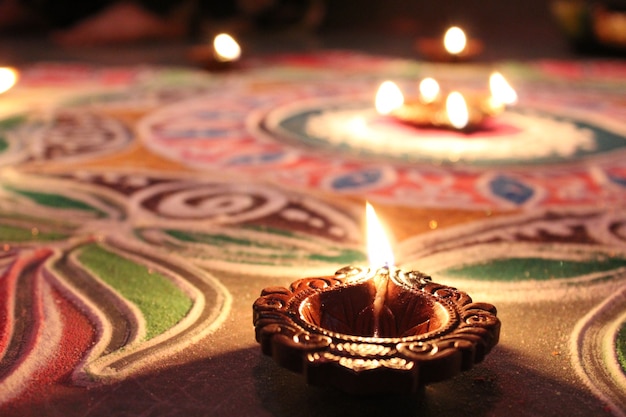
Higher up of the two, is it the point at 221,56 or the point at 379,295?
the point at 221,56

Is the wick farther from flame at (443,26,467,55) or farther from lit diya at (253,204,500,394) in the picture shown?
flame at (443,26,467,55)

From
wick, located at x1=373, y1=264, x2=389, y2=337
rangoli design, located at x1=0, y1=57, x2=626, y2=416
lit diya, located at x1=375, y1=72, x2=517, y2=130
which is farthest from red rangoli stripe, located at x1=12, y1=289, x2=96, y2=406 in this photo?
lit diya, located at x1=375, y1=72, x2=517, y2=130

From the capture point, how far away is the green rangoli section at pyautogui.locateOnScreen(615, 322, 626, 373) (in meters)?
1.05

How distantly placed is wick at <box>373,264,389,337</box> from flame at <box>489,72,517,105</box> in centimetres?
165

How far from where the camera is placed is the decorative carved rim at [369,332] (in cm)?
84

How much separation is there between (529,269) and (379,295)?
479 millimetres

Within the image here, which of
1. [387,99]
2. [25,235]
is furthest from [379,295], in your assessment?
[387,99]

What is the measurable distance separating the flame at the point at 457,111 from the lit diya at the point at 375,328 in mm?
1386

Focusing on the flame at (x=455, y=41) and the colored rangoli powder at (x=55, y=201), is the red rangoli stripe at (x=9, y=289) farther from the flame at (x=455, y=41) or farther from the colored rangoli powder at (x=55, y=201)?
the flame at (x=455, y=41)

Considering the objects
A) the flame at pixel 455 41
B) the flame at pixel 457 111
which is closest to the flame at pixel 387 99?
the flame at pixel 457 111

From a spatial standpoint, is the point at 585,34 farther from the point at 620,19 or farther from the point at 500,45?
the point at 500,45

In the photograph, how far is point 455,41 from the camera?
373 centimetres

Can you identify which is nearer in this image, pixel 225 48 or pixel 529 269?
pixel 529 269

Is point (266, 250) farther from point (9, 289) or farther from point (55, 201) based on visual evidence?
point (55, 201)
